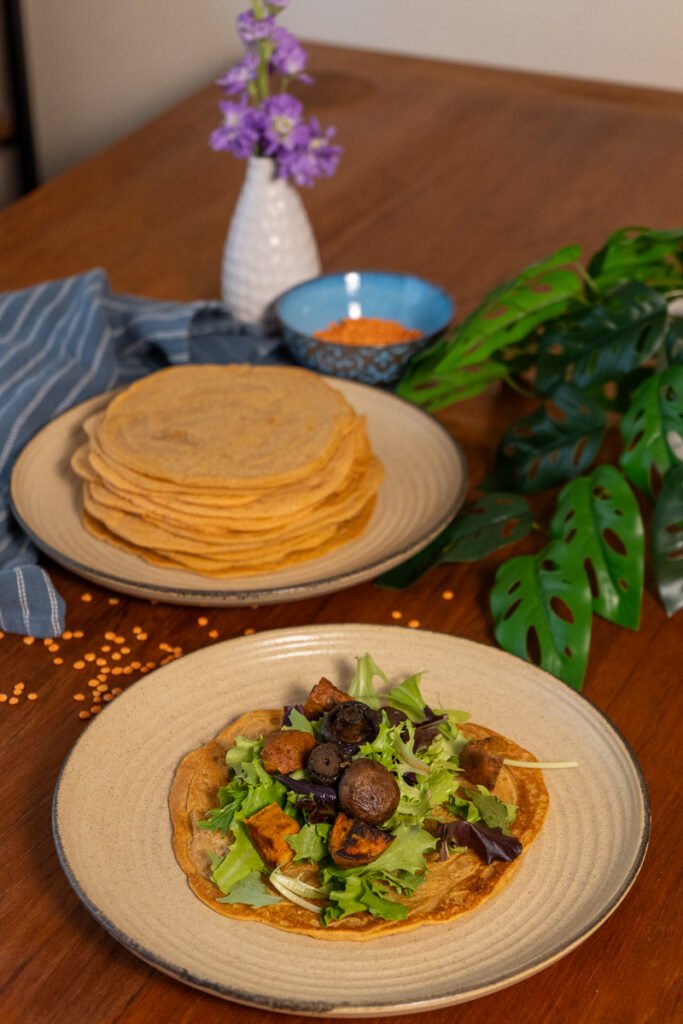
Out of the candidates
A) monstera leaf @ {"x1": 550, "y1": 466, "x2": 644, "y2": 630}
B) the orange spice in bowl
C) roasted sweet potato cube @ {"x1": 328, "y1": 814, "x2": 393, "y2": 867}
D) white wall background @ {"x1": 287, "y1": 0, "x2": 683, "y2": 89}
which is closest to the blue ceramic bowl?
the orange spice in bowl

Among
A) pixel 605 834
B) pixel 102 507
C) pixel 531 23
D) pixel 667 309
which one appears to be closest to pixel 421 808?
pixel 605 834

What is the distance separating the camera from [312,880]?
1.01m

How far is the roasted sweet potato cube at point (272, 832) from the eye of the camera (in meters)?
0.99

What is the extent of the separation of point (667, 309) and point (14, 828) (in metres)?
1.01

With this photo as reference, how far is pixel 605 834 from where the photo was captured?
3.47 ft

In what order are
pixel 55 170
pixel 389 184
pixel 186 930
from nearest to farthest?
pixel 186 930, pixel 389 184, pixel 55 170

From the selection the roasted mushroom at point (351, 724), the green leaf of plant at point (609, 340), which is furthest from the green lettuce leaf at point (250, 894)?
the green leaf of plant at point (609, 340)

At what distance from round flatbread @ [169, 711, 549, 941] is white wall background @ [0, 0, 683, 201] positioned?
9.12 feet

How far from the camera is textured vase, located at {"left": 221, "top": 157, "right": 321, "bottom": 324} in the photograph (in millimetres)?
1922

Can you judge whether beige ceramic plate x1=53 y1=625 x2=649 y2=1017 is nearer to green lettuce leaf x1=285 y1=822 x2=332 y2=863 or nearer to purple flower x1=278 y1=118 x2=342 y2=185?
green lettuce leaf x1=285 y1=822 x2=332 y2=863

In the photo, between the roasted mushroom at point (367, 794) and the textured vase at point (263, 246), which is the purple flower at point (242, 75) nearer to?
the textured vase at point (263, 246)

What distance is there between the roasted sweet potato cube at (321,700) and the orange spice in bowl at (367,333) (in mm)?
813

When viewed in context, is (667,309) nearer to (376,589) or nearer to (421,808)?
(376,589)

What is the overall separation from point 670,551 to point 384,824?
0.53 m
